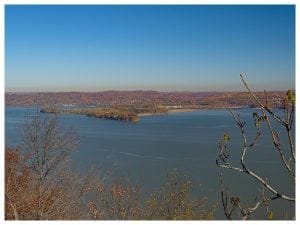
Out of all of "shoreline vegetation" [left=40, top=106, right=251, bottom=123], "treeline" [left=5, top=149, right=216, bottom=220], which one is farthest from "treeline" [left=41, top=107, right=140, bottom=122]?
"treeline" [left=5, top=149, right=216, bottom=220]

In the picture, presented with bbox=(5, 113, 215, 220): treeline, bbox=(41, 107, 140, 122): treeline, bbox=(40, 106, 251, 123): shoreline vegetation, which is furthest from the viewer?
bbox=(41, 107, 140, 122): treeline

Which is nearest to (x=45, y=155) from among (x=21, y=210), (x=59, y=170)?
(x=59, y=170)

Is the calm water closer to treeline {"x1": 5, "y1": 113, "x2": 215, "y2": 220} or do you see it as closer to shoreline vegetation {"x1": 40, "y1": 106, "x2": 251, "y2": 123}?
shoreline vegetation {"x1": 40, "y1": 106, "x2": 251, "y2": 123}

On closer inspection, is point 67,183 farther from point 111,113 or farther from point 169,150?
point 111,113

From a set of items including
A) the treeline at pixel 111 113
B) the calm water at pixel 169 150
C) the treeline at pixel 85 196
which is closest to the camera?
the treeline at pixel 85 196

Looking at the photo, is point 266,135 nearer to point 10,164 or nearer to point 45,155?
point 45,155

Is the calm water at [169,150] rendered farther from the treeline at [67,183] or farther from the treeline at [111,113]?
the treeline at [67,183]

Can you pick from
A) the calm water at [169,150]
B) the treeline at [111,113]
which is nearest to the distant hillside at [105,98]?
the calm water at [169,150]

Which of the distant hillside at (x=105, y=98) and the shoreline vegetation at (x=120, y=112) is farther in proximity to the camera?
the shoreline vegetation at (x=120, y=112)
